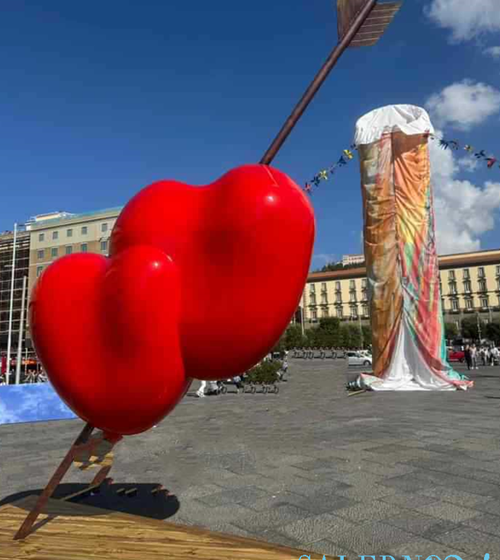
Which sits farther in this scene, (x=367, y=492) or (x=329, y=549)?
(x=367, y=492)

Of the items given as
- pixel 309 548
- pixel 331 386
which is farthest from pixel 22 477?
pixel 331 386

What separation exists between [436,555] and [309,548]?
3.18 feet

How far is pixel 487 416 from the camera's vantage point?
10.7 meters

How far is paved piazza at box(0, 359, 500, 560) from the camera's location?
422 centimetres

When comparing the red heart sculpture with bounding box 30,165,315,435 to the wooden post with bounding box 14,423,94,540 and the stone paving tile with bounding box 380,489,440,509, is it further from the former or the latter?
the stone paving tile with bounding box 380,489,440,509

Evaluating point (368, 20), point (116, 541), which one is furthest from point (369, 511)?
point (368, 20)

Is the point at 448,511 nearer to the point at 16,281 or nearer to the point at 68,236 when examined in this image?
the point at 68,236

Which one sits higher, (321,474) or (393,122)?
(393,122)

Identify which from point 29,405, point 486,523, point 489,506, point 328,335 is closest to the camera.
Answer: point 486,523

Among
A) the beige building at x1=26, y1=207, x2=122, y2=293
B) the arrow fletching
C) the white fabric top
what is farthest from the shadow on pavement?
the beige building at x1=26, y1=207, x2=122, y2=293

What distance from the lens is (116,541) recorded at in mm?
3688

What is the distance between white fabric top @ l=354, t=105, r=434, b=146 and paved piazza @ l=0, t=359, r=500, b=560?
10.6 meters

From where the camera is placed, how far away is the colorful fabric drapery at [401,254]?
56.9 ft

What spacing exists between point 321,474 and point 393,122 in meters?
15.5
